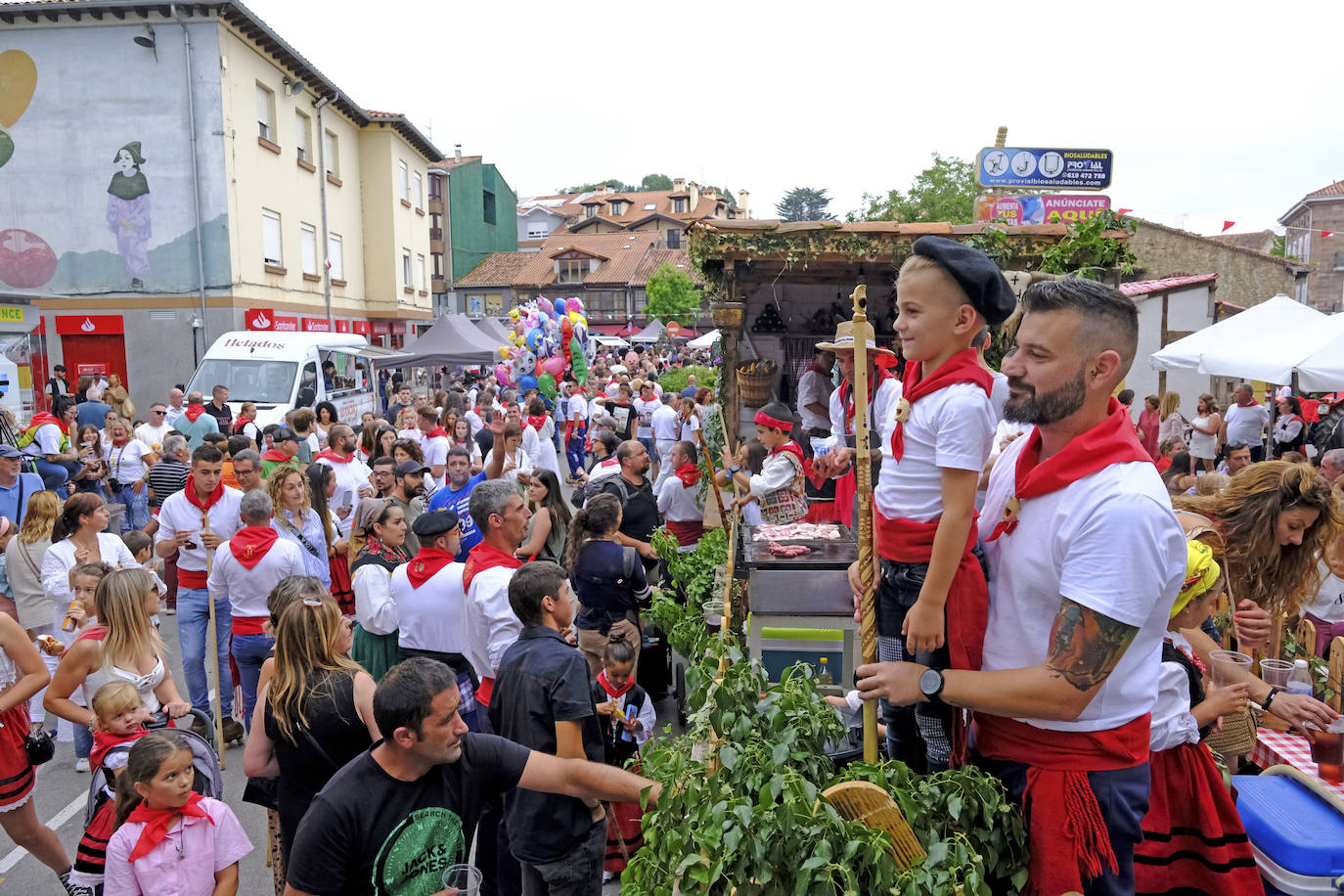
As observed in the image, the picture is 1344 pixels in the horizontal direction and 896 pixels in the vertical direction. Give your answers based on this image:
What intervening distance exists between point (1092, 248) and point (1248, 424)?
26.8ft

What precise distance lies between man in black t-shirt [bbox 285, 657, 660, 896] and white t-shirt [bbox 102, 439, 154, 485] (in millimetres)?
9552

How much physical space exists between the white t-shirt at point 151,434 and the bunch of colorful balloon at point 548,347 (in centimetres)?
719

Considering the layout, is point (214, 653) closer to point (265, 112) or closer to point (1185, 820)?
point (1185, 820)

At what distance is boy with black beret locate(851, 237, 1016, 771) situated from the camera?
232 cm

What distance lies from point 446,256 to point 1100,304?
53.5 meters

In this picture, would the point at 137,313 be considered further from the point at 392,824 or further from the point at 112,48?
the point at 392,824

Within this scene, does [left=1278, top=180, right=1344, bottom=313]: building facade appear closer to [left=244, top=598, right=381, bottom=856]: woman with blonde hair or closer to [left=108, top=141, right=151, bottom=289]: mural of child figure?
[left=108, top=141, right=151, bottom=289]: mural of child figure

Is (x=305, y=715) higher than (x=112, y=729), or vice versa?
(x=305, y=715)

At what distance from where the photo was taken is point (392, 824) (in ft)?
8.81

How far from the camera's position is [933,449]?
2.65m

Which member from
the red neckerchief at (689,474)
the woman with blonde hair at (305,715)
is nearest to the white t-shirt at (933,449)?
the woman with blonde hair at (305,715)

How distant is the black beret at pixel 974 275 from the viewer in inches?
98.6

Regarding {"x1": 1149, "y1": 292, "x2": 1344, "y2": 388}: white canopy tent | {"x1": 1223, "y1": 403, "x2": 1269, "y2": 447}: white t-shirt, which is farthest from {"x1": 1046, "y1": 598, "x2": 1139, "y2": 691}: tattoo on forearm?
{"x1": 1223, "y1": 403, "x2": 1269, "y2": 447}: white t-shirt

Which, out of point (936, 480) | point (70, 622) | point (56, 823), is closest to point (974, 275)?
point (936, 480)
